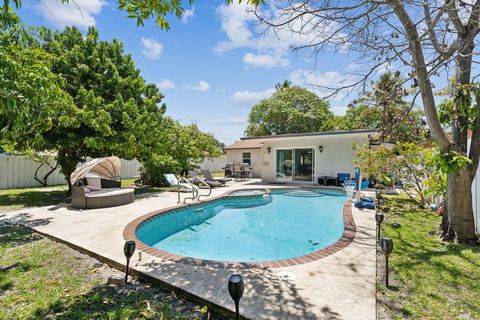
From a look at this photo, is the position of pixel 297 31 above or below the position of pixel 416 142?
above

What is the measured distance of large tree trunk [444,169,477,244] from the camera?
217 inches

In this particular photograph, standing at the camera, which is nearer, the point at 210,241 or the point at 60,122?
the point at 210,241

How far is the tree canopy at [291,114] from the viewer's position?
116 ft

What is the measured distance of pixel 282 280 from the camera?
3932 mm

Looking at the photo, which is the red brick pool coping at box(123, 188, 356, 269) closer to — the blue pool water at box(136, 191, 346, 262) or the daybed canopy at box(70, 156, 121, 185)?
the blue pool water at box(136, 191, 346, 262)

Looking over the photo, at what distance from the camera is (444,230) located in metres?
5.93

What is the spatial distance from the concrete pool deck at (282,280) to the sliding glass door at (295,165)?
454 inches

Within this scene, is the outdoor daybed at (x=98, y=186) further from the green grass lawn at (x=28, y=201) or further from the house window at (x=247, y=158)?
the house window at (x=247, y=158)

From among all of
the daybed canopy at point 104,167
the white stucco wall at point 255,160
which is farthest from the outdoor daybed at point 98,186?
the white stucco wall at point 255,160

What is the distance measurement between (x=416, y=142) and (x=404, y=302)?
8404 millimetres

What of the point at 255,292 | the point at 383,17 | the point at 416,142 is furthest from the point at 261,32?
the point at 416,142

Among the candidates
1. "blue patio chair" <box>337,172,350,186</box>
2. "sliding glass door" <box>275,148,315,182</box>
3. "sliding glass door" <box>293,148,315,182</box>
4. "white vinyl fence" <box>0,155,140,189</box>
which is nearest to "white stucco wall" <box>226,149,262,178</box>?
"sliding glass door" <box>275,148,315,182</box>

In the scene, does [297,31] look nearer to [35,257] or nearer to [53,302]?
[53,302]

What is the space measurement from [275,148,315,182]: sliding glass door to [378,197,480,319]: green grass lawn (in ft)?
38.2
